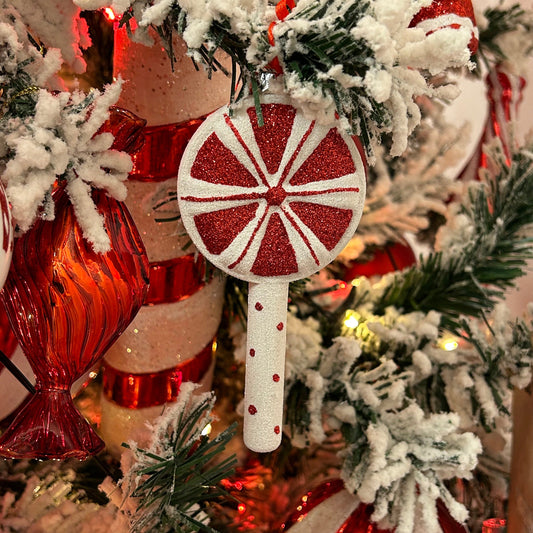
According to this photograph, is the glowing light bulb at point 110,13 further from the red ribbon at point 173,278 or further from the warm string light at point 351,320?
the warm string light at point 351,320

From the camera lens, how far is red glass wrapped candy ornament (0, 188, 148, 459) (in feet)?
1.05

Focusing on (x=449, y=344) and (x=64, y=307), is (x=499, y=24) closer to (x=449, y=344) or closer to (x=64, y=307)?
(x=449, y=344)

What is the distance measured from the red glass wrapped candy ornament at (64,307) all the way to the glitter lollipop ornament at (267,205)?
42 millimetres

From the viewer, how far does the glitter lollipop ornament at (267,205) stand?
32cm

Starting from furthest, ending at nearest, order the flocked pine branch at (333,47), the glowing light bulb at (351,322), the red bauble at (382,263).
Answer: the red bauble at (382,263) → the glowing light bulb at (351,322) → the flocked pine branch at (333,47)

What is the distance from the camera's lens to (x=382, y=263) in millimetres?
695

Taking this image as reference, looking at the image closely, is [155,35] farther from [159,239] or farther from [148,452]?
[148,452]

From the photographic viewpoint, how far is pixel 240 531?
456mm

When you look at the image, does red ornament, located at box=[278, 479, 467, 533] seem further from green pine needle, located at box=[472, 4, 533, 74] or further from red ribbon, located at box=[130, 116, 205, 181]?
green pine needle, located at box=[472, 4, 533, 74]

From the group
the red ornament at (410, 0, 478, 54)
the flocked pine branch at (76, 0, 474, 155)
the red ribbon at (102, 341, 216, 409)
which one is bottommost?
the red ribbon at (102, 341, 216, 409)

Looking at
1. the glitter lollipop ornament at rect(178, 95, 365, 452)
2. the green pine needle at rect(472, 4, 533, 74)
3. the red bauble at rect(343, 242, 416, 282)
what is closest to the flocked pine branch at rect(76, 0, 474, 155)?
the glitter lollipop ornament at rect(178, 95, 365, 452)

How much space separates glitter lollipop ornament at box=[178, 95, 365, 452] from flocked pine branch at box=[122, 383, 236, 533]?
3 cm

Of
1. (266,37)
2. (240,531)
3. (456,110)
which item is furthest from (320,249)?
(456,110)

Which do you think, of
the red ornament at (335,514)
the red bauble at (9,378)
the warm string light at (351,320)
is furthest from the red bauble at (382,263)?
the red bauble at (9,378)
